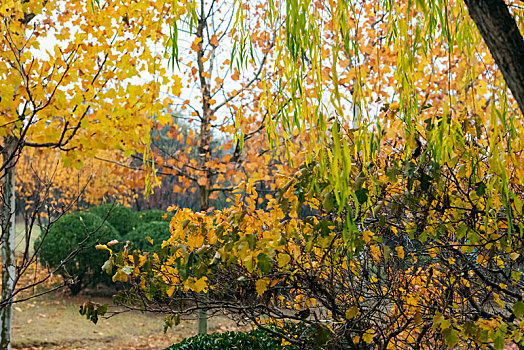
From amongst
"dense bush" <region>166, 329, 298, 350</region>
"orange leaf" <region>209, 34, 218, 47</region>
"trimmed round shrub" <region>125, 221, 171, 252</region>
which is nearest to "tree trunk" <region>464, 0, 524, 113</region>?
"dense bush" <region>166, 329, 298, 350</region>

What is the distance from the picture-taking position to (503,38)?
1347 mm

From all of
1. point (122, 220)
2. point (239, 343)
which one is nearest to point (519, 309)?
point (239, 343)

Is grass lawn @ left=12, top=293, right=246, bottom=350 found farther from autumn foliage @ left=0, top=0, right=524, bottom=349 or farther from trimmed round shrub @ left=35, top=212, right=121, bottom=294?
autumn foliage @ left=0, top=0, right=524, bottom=349

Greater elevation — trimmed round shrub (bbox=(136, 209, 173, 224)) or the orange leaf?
the orange leaf

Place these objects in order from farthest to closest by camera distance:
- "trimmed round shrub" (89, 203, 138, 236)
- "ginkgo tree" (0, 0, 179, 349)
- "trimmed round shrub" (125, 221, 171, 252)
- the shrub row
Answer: "trimmed round shrub" (89, 203, 138, 236)
the shrub row
"trimmed round shrub" (125, 221, 171, 252)
"ginkgo tree" (0, 0, 179, 349)

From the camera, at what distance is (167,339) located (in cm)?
712

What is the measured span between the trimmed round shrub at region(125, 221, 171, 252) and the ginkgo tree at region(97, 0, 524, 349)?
204 inches

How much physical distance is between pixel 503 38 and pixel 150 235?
791 cm

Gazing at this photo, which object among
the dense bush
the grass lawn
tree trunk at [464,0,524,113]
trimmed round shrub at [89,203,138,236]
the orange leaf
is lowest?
the grass lawn

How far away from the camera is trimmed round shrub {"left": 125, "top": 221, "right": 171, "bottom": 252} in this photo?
27.4 feet

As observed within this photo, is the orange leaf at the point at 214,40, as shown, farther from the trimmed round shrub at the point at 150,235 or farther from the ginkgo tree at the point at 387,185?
the trimmed round shrub at the point at 150,235

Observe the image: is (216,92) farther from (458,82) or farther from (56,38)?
(458,82)

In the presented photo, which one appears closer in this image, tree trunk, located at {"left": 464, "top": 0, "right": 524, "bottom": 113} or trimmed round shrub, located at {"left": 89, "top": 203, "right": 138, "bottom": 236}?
tree trunk, located at {"left": 464, "top": 0, "right": 524, "bottom": 113}

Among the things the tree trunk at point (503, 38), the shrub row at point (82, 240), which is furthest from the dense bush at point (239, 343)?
the shrub row at point (82, 240)
